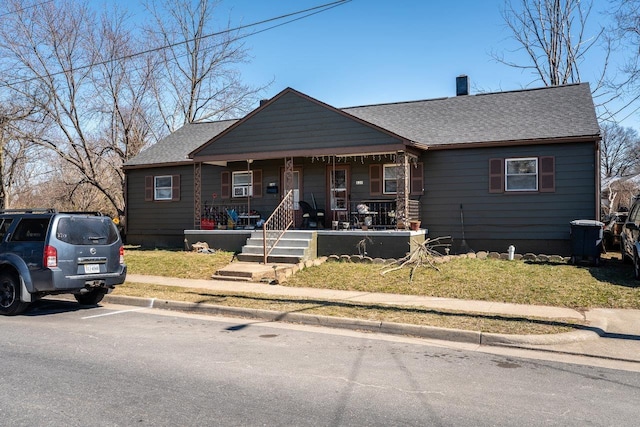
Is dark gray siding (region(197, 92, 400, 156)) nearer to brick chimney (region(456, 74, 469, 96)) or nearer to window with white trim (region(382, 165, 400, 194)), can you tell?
window with white trim (region(382, 165, 400, 194))

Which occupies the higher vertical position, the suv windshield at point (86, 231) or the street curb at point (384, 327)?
the suv windshield at point (86, 231)

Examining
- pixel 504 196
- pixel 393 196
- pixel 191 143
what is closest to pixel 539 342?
pixel 504 196

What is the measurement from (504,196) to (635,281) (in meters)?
5.36

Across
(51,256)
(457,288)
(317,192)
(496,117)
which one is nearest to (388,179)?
(317,192)

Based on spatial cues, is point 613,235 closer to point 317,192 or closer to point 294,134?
point 317,192

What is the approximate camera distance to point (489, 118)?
57.5 feet

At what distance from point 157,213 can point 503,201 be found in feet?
45.0

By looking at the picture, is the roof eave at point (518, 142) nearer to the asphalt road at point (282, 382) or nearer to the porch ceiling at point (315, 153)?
the porch ceiling at point (315, 153)

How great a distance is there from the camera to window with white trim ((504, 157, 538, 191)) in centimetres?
1564

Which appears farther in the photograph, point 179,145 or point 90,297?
point 179,145

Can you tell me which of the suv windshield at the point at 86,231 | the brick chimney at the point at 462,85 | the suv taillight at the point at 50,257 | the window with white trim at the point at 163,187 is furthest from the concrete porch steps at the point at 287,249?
the brick chimney at the point at 462,85

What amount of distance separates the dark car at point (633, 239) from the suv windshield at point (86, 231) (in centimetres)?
1073

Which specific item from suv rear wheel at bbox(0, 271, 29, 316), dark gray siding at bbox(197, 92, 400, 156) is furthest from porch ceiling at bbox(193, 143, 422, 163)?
suv rear wheel at bbox(0, 271, 29, 316)

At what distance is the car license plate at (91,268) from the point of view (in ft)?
30.3
